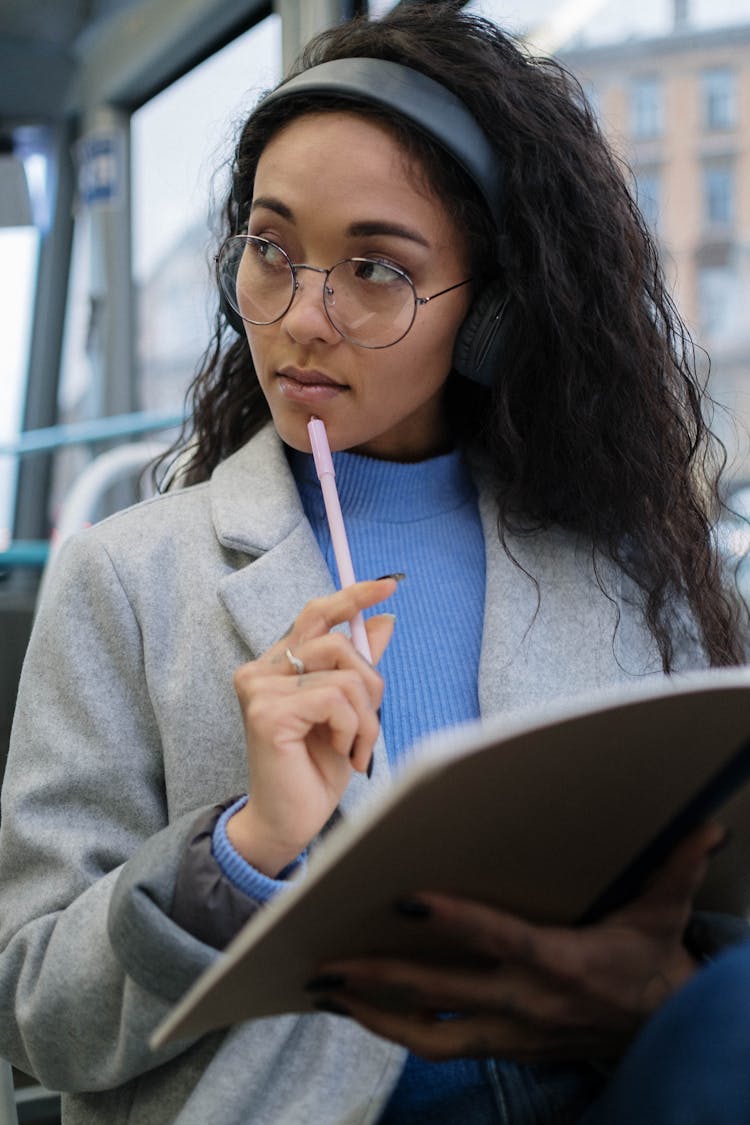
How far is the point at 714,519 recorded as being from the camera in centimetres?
144

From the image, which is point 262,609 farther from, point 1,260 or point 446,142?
point 1,260

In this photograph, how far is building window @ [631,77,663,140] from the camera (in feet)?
8.78

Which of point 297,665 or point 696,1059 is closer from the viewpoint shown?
point 696,1059

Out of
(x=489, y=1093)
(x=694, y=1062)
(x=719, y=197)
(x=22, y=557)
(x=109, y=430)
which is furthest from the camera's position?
(x=109, y=430)

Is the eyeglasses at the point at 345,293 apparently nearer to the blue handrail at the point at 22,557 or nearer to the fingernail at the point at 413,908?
the fingernail at the point at 413,908

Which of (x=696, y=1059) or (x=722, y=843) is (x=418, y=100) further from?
(x=696, y=1059)

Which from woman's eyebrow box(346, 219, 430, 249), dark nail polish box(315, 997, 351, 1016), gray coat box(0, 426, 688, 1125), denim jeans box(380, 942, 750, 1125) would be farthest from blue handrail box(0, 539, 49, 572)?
denim jeans box(380, 942, 750, 1125)

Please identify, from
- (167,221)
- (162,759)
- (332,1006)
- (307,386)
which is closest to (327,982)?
(332,1006)

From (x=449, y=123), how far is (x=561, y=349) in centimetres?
25

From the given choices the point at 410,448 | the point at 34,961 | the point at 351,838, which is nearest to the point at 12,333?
the point at 410,448

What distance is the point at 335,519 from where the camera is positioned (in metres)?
1.06

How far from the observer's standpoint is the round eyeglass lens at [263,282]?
1.15 meters

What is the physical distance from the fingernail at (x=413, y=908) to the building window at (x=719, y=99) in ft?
7.63

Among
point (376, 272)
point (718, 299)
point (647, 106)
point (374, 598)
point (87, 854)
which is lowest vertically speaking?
point (87, 854)
